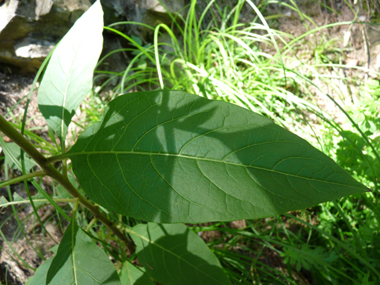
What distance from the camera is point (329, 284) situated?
1.10m

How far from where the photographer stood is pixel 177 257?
72cm

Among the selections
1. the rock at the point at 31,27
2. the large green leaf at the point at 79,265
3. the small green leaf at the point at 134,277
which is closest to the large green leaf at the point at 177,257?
the small green leaf at the point at 134,277

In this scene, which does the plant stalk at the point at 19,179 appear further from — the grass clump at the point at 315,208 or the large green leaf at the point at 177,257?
the grass clump at the point at 315,208

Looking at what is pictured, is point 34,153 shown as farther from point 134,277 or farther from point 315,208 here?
point 315,208

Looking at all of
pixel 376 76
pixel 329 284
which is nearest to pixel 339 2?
pixel 376 76

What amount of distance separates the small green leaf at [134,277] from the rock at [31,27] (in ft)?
4.44

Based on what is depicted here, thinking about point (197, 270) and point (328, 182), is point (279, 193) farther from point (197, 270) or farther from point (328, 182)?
point (197, 270)

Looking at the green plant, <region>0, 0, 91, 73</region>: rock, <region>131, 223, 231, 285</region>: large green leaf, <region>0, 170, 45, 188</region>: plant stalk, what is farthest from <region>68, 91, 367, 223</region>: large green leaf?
<region>0, 0, 91, 73</region>: rock

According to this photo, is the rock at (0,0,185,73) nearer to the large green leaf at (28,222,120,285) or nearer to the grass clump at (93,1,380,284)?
the grass clump at (93,1,380,284)

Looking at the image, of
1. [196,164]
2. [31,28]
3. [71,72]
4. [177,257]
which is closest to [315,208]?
[177,257]

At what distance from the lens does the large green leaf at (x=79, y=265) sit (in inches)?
21.0

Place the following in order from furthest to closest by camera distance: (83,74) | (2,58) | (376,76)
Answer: (376,76)
(2,58)
(83,74)

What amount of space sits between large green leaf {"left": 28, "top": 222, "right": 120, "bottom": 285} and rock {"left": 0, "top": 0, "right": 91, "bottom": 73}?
1332 mm

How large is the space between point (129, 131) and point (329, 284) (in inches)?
46.5
